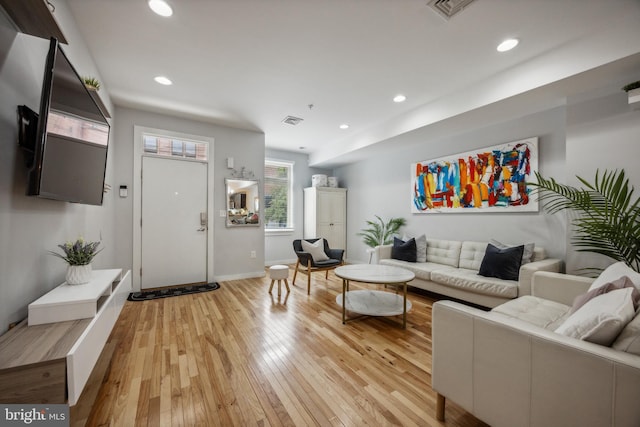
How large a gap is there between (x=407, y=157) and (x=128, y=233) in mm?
4604

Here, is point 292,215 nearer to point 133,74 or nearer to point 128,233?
point 128,233

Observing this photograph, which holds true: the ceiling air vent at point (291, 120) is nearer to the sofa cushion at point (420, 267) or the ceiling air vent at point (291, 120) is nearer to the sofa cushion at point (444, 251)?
the sofa cushion at point (420, 267)

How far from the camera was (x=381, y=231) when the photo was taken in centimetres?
503

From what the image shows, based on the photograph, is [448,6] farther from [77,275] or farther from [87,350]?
[77,275]

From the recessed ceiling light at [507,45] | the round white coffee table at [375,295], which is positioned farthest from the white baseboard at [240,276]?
the recessed ceiling light at [507,45]

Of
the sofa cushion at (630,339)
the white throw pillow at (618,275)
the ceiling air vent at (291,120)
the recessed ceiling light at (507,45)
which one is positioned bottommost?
the sofa cushion at (630,339)

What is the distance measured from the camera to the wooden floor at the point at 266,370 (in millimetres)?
1429

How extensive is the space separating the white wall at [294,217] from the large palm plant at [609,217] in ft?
14.6

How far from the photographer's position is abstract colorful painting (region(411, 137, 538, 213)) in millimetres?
3178

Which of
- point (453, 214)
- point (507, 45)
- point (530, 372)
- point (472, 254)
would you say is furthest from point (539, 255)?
point (530, 372)

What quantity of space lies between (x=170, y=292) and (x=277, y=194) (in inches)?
114

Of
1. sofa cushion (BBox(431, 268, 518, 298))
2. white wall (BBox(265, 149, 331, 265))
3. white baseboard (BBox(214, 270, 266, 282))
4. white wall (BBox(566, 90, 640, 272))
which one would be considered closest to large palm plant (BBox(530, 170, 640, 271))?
white wall (BBox(566, 90, 640, 272))

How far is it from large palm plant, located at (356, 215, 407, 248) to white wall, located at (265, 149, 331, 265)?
5.05 ft

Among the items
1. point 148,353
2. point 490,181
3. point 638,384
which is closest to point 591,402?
point 638,384
